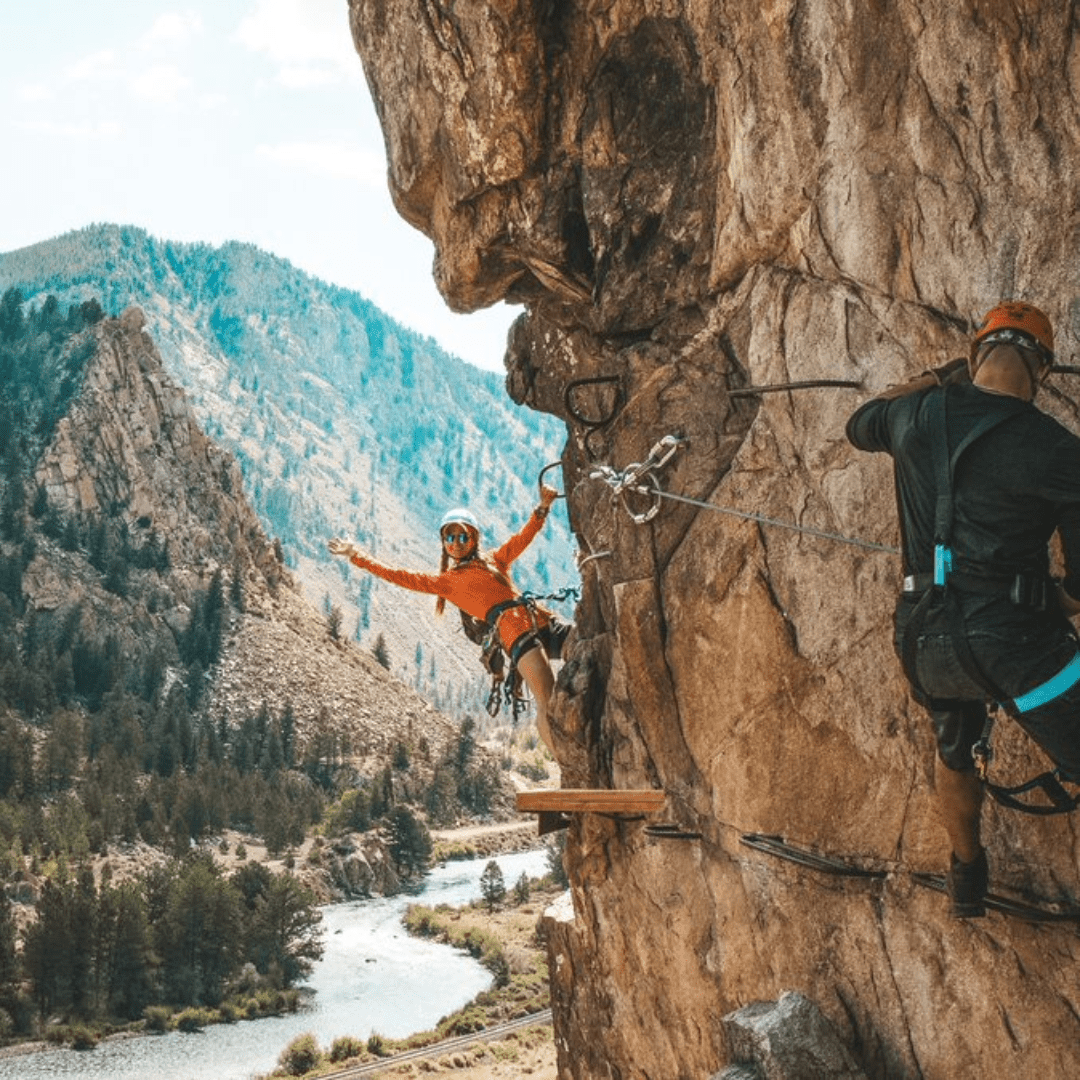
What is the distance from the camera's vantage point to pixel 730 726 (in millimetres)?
7359

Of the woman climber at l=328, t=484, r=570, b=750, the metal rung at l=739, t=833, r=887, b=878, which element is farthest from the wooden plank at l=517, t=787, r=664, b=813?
the woman climber at l=328, t=484, r=570, b=750

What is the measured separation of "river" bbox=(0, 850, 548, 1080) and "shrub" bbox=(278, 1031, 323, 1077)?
80cm

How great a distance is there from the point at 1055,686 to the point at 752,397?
3.18 m

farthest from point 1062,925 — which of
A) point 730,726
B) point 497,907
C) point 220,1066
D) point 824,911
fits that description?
point 497,907

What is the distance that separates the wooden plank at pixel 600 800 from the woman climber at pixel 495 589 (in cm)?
149

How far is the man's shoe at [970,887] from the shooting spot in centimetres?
538

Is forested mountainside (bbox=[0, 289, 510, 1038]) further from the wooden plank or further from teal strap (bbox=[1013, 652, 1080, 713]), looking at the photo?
teal strap (bbox=[1013, 652, 1080, 713])

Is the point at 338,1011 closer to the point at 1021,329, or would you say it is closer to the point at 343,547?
the point at 343,547

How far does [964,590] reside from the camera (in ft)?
15.7

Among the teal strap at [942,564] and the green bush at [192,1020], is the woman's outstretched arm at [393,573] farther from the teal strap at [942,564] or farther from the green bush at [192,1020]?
the green bush at [192,1020]

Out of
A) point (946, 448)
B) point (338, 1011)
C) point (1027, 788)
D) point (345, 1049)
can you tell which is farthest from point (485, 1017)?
point (946, 448)

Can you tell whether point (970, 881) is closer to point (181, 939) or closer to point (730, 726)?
point (730, 726)

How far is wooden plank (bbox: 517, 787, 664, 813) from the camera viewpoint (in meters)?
7.88

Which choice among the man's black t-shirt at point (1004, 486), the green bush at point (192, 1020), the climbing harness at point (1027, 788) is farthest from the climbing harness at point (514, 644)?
the green bush at point (192, 1020)
